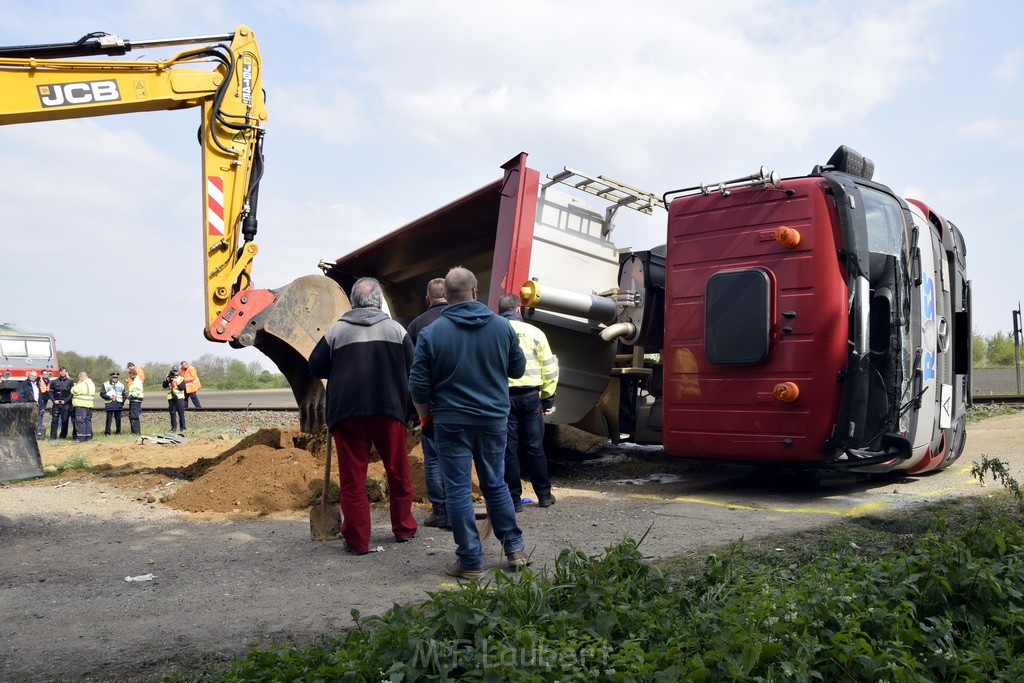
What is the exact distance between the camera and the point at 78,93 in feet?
23.3

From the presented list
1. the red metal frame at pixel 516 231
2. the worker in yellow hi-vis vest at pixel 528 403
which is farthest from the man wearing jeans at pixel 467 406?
the red metal frame at pixel 516 231

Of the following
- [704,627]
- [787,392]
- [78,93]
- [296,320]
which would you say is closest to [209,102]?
[78,93]

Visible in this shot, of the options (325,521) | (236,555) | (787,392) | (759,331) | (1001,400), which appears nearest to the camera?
(236,555)

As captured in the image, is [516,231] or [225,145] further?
[225,145]

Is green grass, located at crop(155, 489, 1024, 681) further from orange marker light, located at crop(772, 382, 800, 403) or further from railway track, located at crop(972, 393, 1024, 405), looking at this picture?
railway track, located at crop(972, 393, 1024, 405)

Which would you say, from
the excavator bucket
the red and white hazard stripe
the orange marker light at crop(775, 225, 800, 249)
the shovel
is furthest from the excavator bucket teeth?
the orange marker light at crop(775, 225, 800, 249)

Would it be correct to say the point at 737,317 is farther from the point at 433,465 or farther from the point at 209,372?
the point at 209,372

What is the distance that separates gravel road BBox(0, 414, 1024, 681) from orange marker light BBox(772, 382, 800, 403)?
0.81m

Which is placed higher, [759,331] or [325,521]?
[759,331]

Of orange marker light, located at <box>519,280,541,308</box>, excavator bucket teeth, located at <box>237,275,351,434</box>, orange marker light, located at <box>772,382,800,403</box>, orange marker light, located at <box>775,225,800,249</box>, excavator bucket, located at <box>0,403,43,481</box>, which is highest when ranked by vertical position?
orange marker light, located at <box>775,225,800,249</box>

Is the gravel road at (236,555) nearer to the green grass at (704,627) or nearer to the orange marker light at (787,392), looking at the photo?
the green grass at (704,627)

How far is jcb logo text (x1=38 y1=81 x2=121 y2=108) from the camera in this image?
22.8ft

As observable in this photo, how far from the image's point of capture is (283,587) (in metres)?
4.30

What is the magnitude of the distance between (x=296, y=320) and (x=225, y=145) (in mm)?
1747
